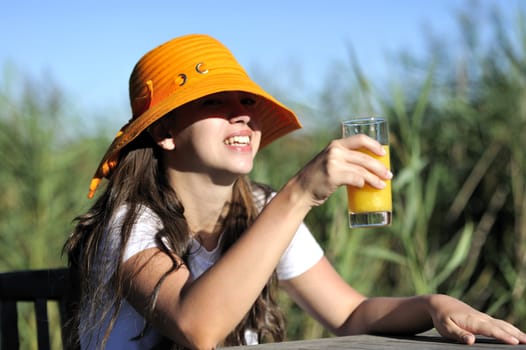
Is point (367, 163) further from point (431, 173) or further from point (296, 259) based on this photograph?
point (431, 173)

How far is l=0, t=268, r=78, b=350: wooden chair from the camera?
2.12 metres

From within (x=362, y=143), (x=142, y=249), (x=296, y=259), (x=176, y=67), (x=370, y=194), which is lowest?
(x=296, y=259)

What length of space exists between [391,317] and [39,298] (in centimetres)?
103

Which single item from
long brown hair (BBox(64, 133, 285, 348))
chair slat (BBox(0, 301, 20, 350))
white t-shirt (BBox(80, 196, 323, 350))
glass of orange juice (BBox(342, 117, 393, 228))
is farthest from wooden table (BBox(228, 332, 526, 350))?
chair slat (BBox(0, 301, 20, 350))

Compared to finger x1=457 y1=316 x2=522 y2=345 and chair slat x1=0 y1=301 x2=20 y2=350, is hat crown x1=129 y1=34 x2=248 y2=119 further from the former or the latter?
finger x1=457 y1=316 x2=522 y2=345

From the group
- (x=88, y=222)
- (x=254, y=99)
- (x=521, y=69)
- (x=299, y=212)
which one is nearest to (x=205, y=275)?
(x=299, y=212)

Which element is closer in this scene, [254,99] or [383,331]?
[383,331]

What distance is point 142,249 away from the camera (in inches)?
75.5

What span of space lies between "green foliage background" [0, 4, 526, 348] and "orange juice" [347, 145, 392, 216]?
62.5 inches

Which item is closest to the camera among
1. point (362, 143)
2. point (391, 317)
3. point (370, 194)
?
point (362, 143)

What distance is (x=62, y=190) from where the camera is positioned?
3820 mm

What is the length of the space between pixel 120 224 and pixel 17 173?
72.6 inches

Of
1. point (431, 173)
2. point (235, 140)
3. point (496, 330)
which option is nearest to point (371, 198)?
point (496, 330)

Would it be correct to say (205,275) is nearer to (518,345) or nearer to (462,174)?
(518,345)
